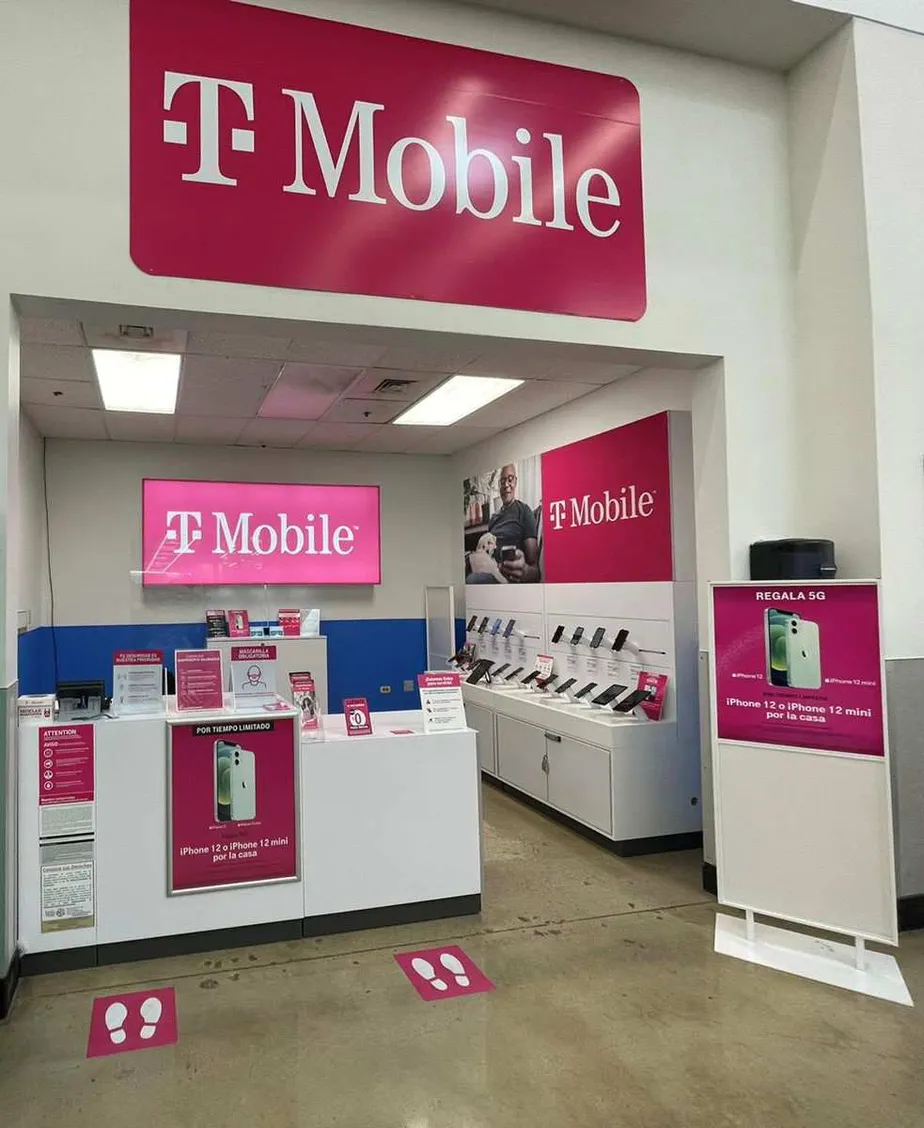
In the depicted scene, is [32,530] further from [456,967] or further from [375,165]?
[456,967]

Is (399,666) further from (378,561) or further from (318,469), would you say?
(318,469)

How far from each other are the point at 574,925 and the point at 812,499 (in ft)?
7.49

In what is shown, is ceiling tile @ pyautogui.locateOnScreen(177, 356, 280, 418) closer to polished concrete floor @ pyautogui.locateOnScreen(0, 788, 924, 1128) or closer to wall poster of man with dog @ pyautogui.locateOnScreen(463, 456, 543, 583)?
wall poster of man with dog @ pyautogui.locateOnScreen(463, 456, 543, 583)

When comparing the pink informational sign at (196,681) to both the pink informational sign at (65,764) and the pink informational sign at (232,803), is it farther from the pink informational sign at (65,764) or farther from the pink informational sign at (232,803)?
the pink informational sign at (65,764)

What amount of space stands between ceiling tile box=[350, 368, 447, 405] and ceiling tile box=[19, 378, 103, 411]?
1.71m

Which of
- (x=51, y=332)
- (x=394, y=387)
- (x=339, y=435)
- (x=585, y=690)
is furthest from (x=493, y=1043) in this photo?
(x=339, y=435)

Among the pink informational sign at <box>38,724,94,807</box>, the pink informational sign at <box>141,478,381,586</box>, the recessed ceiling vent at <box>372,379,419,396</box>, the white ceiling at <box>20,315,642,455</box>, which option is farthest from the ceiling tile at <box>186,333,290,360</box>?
the pink informational sign at <box>141,478,381,586</box>

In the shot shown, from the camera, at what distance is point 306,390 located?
571cm

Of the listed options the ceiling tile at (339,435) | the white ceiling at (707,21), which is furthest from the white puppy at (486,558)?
the white ceiling at (707,21)

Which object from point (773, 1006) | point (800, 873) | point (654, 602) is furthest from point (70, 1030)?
point (654, 602)

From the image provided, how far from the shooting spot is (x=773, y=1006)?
2994 millimetres

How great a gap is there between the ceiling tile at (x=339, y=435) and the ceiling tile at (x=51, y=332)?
2.57 meters

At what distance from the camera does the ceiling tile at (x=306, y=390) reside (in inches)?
206

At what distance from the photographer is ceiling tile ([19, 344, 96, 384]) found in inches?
185
